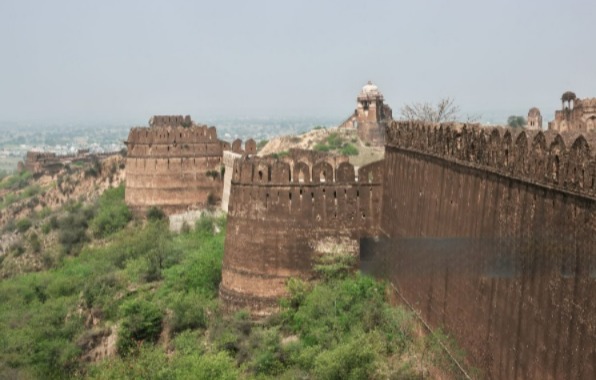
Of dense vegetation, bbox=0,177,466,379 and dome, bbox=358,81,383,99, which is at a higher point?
dome, bbox=358,81,383,99

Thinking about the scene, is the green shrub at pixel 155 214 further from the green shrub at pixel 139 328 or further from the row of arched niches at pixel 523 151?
the row of arched niches at pixel 523 151

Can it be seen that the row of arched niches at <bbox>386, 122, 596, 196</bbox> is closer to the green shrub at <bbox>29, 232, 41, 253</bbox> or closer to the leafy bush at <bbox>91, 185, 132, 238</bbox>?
the leafy bush at <bbox>91, 185, 132, 238</bbox>

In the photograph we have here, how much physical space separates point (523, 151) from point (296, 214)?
10.4m

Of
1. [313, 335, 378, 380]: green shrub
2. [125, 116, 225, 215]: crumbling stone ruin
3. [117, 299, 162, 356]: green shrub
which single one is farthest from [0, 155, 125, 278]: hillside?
[313, 335, 378, 380]: green shrub

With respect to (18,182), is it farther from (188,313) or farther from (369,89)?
(188,313)

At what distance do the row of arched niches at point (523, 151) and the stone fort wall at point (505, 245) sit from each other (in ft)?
0.06

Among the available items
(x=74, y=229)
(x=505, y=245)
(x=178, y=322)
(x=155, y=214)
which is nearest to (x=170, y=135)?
(x=155, y=214)

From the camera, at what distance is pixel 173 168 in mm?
A: 37250

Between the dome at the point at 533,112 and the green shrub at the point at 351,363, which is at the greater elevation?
the dome at the point at 533,112

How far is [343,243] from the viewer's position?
70.9ft

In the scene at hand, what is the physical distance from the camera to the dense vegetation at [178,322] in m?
18.0

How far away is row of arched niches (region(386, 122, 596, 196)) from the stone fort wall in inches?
0.7

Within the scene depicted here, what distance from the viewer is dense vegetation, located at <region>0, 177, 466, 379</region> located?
18.0 metres

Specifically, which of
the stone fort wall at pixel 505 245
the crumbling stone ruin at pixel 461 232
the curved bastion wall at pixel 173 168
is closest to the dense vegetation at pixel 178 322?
the crumbling stone ruin at pixel 461 232
